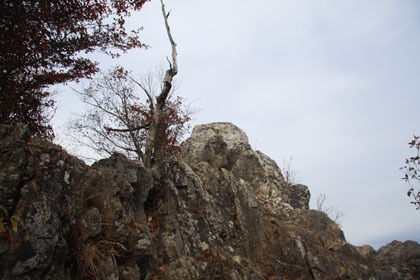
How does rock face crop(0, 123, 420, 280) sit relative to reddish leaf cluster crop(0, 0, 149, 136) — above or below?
below

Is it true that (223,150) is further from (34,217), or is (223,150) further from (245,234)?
(34,217)

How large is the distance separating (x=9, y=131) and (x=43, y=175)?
1.05m

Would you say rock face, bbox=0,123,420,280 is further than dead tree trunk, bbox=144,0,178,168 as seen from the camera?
No

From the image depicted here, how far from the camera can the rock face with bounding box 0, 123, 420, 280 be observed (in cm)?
478

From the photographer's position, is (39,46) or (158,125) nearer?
(39,46)

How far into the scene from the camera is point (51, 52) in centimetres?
864

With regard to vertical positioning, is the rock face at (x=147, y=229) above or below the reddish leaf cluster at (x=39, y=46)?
below

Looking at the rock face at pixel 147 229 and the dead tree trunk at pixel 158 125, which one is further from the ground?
the dead tree trunk at pixel 158 125

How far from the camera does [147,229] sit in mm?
6434

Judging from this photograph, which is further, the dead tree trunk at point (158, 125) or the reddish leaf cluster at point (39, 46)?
the dead tree trunk at point (158, 125)

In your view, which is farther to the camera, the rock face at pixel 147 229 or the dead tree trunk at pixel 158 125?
the dead tree trunk at pixel 158 125

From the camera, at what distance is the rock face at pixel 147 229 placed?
478 centimetres

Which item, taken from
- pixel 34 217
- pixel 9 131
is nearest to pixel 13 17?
pixel 9 131

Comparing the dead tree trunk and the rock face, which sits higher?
the dead tree trunk
